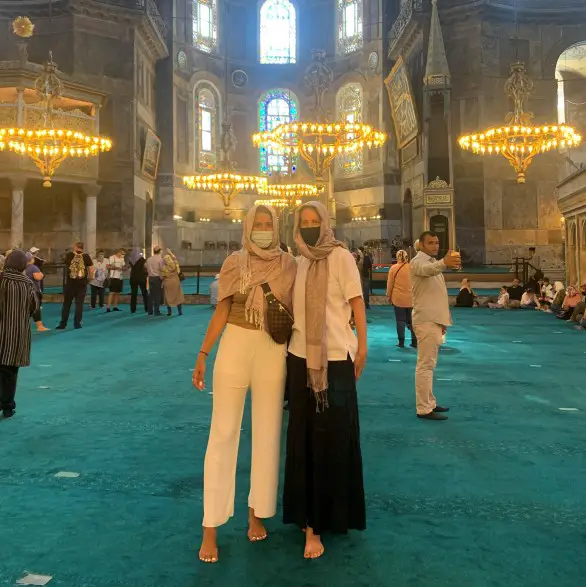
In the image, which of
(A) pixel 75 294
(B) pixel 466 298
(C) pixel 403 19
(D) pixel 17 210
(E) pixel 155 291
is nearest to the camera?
(A) pixel 75 294

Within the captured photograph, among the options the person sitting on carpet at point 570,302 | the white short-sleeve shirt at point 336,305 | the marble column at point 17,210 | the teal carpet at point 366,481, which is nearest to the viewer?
the teal carpet at point 366,481

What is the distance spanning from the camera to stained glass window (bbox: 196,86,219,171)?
30453mm

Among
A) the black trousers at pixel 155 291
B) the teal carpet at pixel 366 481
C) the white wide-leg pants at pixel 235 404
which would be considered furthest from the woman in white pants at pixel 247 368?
the black trousers at pixel 155 291

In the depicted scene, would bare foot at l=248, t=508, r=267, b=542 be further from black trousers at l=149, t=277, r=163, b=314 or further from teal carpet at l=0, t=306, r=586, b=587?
black trousers at l=149, t=277, r=163, b=314

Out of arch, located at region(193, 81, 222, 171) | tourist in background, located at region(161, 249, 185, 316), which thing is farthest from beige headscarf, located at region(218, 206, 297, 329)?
arch, located at region(193, 81, 222, 171)

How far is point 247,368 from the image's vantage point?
2396 millimetres

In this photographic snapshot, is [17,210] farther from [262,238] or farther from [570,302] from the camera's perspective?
[262,238]

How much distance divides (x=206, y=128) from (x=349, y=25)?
31.4 ft

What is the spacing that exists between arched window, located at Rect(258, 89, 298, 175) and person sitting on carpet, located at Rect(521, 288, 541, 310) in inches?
778

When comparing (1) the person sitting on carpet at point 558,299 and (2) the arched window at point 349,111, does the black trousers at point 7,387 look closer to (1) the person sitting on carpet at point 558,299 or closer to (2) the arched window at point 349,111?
(1) the person sitting on carpet at point 558,299

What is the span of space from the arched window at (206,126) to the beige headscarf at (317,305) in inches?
1138

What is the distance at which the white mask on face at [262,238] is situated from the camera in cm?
241

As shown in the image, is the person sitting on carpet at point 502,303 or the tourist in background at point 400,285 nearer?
the tourist in background at point 400,285

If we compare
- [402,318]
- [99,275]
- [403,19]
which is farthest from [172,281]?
[403,19]
